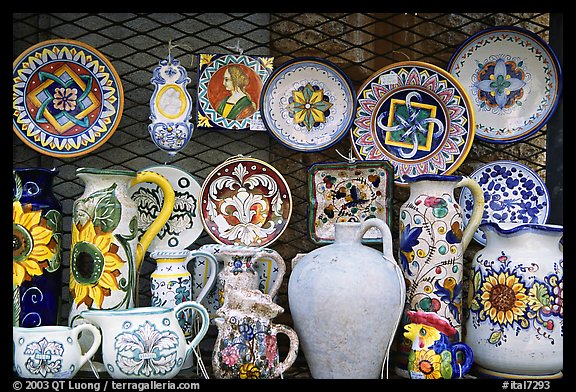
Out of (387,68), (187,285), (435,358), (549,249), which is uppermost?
(387,68)

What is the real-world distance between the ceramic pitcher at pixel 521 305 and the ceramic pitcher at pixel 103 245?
0.84m

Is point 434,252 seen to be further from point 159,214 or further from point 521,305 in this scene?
point 159,214

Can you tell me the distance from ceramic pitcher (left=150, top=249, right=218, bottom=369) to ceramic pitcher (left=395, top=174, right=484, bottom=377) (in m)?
0.49

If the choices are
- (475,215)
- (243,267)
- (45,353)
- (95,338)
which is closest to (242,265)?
(243,267)

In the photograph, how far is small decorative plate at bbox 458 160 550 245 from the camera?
1785 millimetres

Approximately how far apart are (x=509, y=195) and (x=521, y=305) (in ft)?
1.36

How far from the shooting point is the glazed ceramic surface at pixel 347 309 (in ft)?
4.67


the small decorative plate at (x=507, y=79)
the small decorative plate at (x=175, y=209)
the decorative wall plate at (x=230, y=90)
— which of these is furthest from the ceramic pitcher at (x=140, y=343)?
the small decorative plate at (x=507, y=79)

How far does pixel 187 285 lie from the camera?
5.29 ft

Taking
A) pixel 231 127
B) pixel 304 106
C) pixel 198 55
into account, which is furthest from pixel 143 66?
pixel 304 106

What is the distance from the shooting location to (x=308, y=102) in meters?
1.83

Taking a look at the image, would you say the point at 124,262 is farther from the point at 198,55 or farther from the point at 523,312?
the point at 523,312

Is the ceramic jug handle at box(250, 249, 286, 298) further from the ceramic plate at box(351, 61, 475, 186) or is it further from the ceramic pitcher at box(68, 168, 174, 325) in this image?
the ceramic plate at box(351, 61, 475, 186)

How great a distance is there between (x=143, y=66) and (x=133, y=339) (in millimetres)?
907
